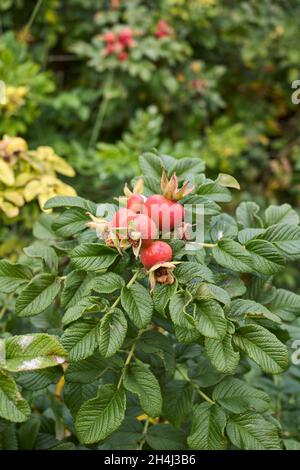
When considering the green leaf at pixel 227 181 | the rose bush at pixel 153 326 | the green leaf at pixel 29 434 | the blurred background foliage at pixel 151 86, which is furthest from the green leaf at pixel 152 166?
the blurred background foliage at pixel 151 86

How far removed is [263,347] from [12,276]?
38 centimetres

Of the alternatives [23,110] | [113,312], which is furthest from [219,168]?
[113,312]

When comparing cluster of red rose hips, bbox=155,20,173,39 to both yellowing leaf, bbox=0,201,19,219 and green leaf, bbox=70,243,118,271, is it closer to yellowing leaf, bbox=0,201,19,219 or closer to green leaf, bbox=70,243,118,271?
yellowing leaf, bbox=0,201,19,219

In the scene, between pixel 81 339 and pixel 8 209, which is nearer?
pixel 81 339

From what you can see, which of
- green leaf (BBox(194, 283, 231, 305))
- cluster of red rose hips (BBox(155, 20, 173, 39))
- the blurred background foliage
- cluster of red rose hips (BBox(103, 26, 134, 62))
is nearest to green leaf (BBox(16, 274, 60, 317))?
green leaf (BBox(194, 283, 231, 305))

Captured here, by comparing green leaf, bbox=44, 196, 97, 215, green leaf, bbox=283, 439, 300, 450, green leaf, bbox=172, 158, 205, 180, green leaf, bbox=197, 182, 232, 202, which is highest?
green leaf, bbox=172, 158, 205, 180

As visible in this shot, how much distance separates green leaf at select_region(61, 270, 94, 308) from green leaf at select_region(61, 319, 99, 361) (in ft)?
0.22

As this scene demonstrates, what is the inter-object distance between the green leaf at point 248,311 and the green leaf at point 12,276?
0.31 meters

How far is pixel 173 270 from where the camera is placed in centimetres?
83

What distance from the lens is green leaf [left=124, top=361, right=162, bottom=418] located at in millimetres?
819

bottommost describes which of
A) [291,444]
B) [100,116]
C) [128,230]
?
[291,444]

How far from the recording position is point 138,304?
807mm

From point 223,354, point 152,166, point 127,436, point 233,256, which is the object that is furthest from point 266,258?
point 127,436

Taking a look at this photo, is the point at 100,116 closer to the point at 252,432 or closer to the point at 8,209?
the point at 8,209
